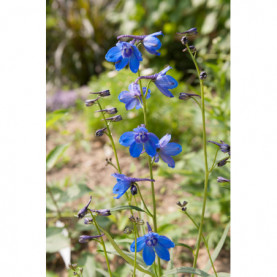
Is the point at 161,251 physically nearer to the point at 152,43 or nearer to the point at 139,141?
the point at 139,141

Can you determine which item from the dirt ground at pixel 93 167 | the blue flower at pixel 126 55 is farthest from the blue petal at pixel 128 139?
the dirt ground at pixel 93 167

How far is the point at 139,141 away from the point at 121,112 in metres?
1.51

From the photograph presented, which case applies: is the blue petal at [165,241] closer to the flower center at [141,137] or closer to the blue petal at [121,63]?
the flower center at [141,137]

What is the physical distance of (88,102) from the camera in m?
0.64

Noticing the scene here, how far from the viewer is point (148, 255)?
575 millimetres

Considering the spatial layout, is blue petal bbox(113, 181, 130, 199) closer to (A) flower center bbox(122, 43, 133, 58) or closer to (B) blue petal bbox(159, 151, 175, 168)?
(B) blue petal bbox(159, 151, 175, 168)

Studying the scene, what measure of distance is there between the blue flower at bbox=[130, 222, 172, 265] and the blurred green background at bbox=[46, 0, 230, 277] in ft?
0.55

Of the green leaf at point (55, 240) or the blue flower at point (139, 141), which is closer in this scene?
the blue flower at point (139, 141)

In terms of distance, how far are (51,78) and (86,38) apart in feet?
1.78

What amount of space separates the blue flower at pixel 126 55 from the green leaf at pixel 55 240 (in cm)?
68

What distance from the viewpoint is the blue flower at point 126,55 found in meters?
0.53

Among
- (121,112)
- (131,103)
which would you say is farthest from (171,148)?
(121,112)
